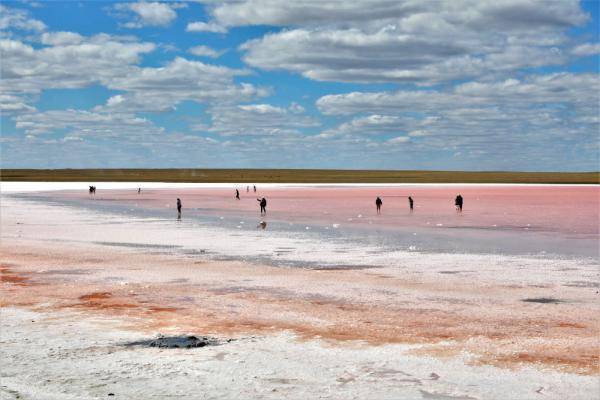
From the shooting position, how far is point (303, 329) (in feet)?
45.3

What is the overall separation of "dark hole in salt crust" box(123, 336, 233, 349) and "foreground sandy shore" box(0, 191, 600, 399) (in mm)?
205

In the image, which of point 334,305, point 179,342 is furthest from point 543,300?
point 179,342

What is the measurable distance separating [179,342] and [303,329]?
8.10ft

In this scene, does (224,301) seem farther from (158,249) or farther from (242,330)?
(158,249)

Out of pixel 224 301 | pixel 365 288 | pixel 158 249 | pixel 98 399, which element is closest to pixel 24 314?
pixel 224 301

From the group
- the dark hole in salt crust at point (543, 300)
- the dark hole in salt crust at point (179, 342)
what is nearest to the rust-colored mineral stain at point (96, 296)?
the dark hole in salt crust at point (179, 342)

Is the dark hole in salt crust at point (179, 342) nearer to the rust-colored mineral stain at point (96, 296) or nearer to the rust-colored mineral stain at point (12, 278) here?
the rust-colored mineral stain at point (96, 296)

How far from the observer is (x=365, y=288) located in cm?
1886

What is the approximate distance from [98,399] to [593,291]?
1342cm

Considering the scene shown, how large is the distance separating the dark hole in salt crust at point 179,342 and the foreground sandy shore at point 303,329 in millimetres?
205

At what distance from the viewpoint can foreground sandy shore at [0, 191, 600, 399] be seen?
34.0 feet

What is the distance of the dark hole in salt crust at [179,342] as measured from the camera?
12461 millimetres

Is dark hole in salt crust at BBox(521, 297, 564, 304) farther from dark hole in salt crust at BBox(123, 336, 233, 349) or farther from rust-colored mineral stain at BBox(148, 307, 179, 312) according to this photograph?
rust-colored mineral stain at BBox(148, 307, 179, 312)

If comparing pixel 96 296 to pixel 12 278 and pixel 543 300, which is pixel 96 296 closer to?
pixel 12 278
